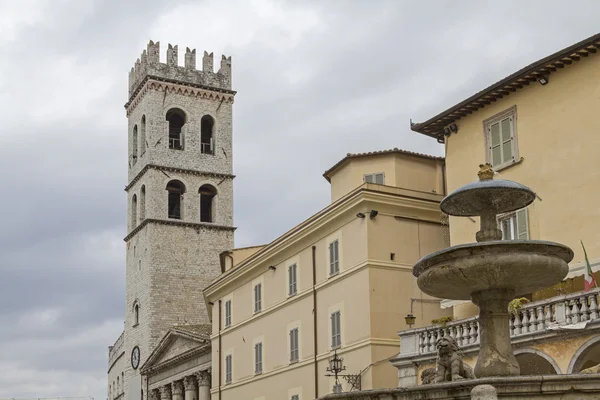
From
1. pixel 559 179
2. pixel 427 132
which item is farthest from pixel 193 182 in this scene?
pixel 559 179

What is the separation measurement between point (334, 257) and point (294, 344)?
443 cm

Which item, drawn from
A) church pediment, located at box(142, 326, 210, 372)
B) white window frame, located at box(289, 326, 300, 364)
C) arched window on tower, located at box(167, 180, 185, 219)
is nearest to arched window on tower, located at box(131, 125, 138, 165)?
arched window on tower, located at box(167, 180, 185, 219)

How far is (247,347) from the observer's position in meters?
42.4

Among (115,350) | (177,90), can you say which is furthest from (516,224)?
(115,350)

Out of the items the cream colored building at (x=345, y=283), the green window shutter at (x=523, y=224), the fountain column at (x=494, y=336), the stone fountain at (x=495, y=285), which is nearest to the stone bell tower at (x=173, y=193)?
the cream colored building at (x=345, y=283)

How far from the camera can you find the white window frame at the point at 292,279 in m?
37.9

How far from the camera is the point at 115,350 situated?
77750 millimetres

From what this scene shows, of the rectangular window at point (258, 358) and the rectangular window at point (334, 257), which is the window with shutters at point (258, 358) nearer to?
the rectangular window at point (258, 358)

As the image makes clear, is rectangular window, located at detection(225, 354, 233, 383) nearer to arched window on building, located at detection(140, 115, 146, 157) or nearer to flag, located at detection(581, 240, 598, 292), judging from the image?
flag, located at detection(581, 240, 598, 292)

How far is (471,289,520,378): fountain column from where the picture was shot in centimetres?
1453

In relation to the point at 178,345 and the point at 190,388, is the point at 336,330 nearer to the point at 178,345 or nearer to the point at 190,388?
the point at 190,388

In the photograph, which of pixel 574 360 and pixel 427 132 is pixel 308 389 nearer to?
pixel 427 132

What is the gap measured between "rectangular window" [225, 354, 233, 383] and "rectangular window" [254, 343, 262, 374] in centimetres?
350

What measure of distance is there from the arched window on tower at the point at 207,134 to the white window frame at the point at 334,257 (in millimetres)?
36171
